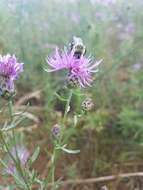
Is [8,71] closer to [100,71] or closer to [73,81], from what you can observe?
[73,81]

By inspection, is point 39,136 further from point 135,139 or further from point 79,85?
point 79,85

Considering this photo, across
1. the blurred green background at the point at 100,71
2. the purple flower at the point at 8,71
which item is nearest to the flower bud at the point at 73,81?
the purple flower at the point at 8,71

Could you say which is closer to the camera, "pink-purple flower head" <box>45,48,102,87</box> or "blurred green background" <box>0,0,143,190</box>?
"pink-purple flower head" <box>45,48,102,87</box>

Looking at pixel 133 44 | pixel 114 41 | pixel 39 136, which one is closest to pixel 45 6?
pixel 114 41

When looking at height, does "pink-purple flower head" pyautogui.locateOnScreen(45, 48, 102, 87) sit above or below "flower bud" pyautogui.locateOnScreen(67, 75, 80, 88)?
above

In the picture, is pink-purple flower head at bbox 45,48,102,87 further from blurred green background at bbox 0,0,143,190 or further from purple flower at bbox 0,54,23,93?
blurred green background at bbox 0,0,143,190

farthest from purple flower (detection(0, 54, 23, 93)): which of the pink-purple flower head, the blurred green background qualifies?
the blurred green background

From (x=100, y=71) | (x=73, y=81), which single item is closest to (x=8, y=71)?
(x=73, y=81)
